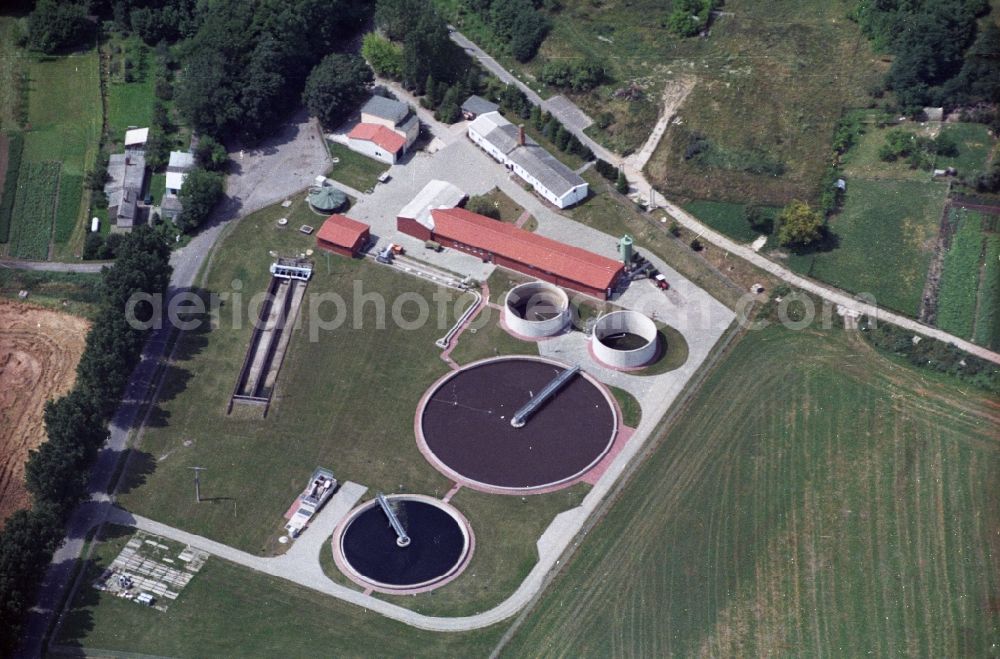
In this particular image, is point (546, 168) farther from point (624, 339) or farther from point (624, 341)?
point (624, 341)

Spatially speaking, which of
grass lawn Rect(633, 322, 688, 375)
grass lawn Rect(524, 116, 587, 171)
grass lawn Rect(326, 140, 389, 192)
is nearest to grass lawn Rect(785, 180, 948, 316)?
grass lawn Rect(633, 322, 688, 375)

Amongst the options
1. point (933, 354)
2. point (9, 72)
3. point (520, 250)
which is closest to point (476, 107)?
point (520, 250)

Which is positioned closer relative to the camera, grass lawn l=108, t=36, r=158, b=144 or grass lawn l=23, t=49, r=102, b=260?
grass lawn l=23, t=49, r=102, b=260

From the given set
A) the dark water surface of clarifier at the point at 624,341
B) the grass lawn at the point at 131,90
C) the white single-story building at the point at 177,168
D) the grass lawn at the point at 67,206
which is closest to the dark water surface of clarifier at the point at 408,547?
the dark water surface of clarifier at the point at 624,341

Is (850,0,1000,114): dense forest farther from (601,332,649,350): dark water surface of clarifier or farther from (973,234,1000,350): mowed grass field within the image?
(601,332,649,350): dark water surface of clarifier

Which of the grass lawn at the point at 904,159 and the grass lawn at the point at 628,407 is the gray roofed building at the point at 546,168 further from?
the grass lawn at the point at 904,159

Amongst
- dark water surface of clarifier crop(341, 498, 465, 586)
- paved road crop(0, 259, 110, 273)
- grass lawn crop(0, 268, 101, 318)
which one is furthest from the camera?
paved road crop(0, 259, 110, 273)
